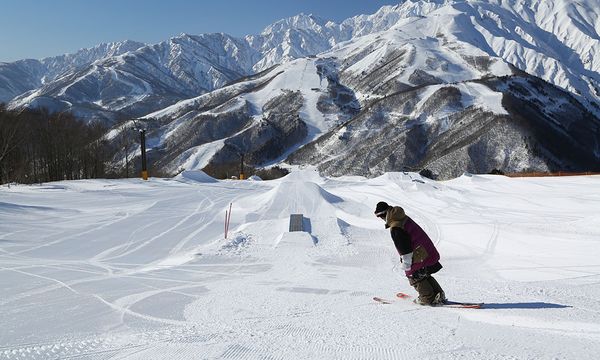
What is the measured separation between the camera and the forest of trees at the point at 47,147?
40.2 metres

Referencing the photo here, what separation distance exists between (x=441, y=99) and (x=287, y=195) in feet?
471

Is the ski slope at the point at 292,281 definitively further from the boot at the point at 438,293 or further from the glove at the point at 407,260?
the glove at the point at 407,260

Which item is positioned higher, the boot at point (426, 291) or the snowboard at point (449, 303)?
the boot at point (426, 291)

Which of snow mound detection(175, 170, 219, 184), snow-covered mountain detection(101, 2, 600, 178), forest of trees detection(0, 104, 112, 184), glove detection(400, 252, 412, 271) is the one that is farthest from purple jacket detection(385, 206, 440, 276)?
snow-covered mountain detection(101, 2, 600, 178)

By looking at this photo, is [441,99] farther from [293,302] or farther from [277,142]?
[293,302]

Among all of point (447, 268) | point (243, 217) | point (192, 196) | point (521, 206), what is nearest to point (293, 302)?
point (447, 268)

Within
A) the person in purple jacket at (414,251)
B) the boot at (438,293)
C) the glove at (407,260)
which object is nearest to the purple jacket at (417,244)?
the person in purple jacket at (414,251)

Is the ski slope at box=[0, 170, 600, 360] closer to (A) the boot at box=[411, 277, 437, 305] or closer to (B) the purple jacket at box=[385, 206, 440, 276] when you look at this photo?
(A) the boot at box=[411, 277, 437, 305]

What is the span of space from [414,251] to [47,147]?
50.9m

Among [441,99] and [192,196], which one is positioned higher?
[441,99]

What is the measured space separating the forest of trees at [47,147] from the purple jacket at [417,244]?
125 feet

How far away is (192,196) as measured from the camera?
27.6 meters

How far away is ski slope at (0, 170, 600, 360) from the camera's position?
17.9ft

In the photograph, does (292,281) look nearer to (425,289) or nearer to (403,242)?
(425,289)
